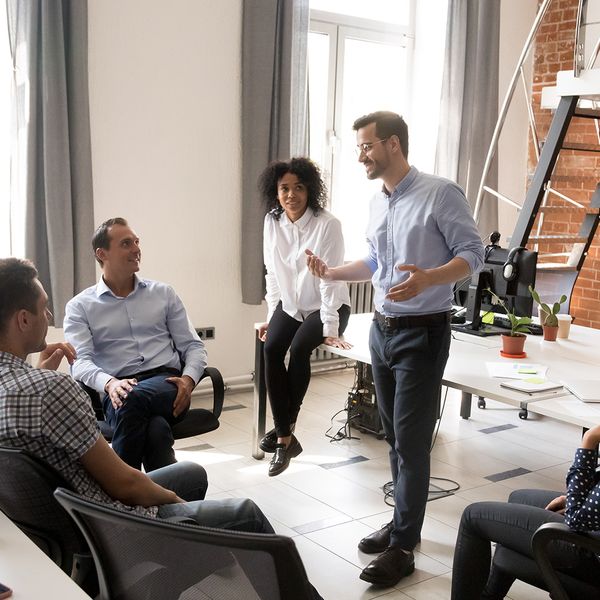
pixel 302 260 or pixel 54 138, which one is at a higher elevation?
pixel 54 138

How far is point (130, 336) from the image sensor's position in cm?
328

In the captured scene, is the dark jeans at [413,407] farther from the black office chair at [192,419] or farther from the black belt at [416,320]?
the black office chair at [192,419]

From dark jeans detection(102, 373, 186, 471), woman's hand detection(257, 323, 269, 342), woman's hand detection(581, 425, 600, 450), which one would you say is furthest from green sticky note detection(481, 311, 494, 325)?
woman's hand detection(581, 425, 600, 450)

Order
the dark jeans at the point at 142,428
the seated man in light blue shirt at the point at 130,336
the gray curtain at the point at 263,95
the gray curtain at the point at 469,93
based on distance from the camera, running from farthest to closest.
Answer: the gray curtain at the point at 469,93 → the gray curtain at the point at 263,95 → the seated man in light blue shirt at the point at 130,336 → the dark jeans at the point at 142,428

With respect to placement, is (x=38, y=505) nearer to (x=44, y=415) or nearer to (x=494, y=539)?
(x=44, y=415)

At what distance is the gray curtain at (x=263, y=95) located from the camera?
506cm

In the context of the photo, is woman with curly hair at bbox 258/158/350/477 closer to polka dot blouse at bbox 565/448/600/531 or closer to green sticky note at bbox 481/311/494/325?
green sticky note at bbox 481/311/494/325

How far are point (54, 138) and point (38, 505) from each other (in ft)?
9.97

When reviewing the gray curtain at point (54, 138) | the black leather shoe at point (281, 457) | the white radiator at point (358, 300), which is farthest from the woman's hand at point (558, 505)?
the white radiator at point (358, 300)

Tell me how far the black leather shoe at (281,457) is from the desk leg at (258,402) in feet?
0.84

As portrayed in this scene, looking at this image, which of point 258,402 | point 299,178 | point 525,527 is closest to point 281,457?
point 258,402

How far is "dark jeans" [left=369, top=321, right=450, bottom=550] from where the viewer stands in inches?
110

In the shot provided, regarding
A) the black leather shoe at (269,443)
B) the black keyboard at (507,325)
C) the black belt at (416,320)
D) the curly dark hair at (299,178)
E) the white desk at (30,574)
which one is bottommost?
the black leather shoe at (269,443)

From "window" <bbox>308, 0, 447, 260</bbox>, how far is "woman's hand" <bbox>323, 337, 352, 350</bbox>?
242cm
